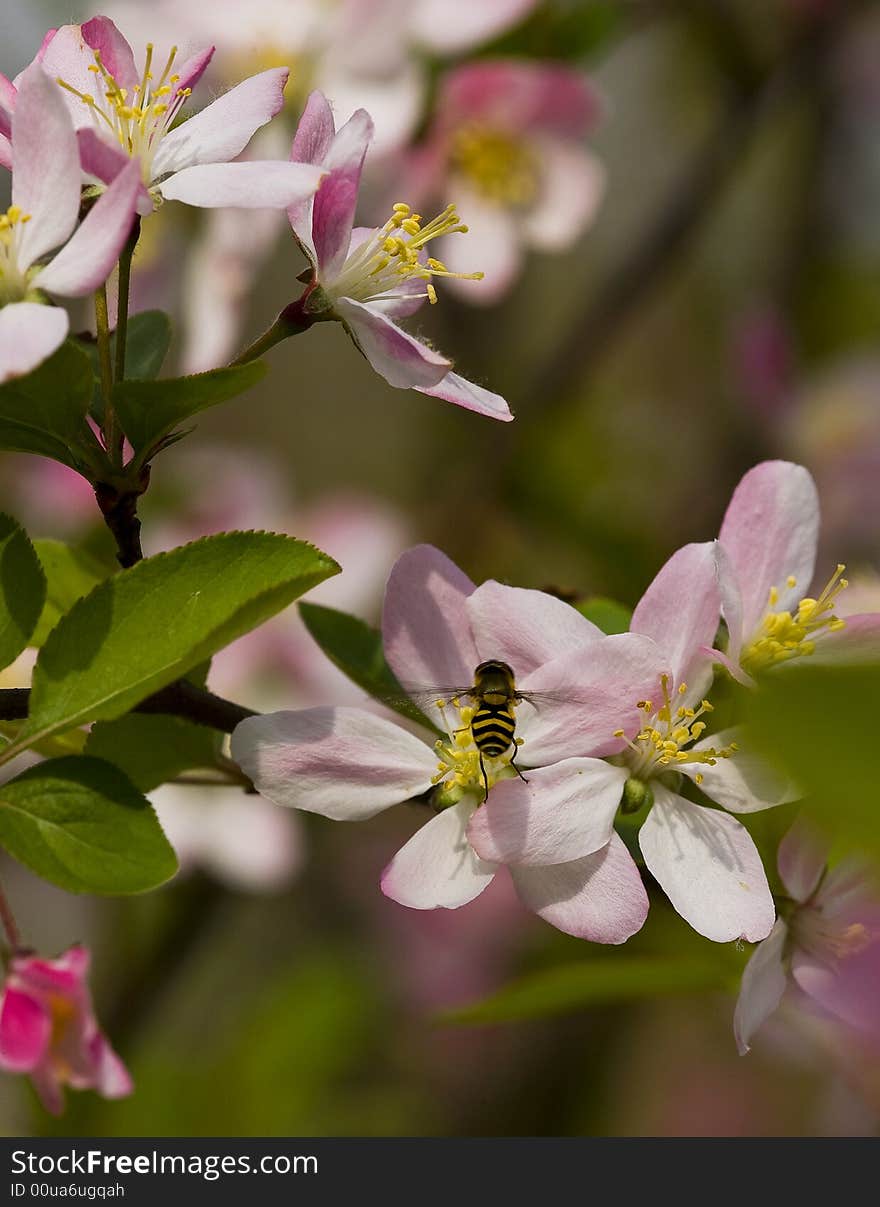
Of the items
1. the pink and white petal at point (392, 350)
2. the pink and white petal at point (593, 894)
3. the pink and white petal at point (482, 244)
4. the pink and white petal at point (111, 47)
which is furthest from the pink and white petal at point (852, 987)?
the pink and white petal at point (482, 244)

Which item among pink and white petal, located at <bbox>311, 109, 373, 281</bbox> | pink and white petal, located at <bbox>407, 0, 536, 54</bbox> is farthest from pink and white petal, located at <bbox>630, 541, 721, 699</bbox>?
pink and white petal, located at <bbox>407, 0, 536, 54</bbox>

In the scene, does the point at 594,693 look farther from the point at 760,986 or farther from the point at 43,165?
the point at 43,165

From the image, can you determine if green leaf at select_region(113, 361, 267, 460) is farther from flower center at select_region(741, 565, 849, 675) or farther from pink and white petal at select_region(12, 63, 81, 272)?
flower center at select_region(741, 565, 849, 675)

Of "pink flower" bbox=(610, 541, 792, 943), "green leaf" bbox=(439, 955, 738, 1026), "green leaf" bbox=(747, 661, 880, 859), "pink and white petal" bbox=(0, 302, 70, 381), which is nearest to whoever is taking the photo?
"green leaf" bbox=(747, 661, 880, 859)

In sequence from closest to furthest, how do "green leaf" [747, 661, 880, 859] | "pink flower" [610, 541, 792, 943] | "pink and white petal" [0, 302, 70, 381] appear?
"green leaf" [747, 661, 880, 859] → "pink and white petal" [0, 302, 70, 381] → "pink flower" [610, 541, 792, 943]

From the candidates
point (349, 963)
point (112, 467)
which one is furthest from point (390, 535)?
point (112, 467)

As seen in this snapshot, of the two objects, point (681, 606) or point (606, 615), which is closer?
point (681, 606)

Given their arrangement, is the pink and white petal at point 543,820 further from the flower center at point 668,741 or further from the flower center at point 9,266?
the flower center at point 9,266

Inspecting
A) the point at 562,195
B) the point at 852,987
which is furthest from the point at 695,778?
the point at 562,195
